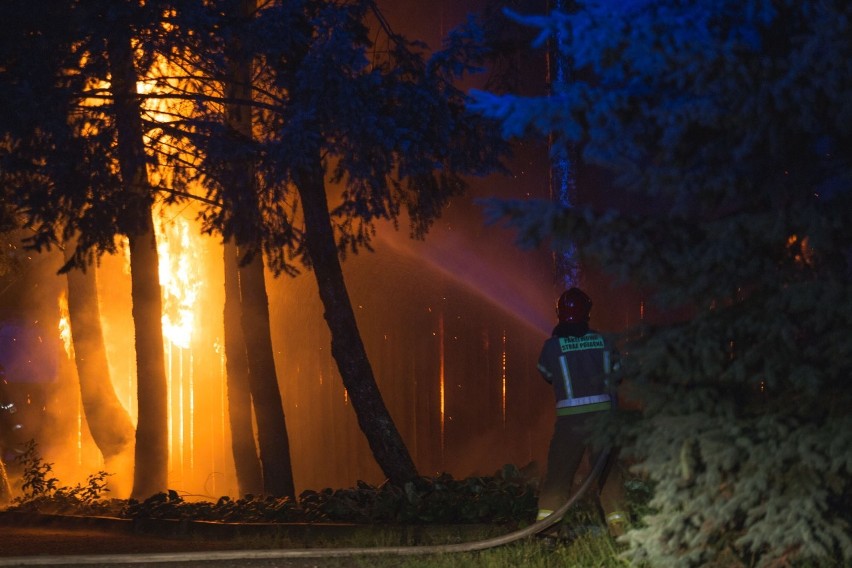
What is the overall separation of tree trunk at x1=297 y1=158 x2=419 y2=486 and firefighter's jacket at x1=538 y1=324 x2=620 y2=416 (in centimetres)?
404

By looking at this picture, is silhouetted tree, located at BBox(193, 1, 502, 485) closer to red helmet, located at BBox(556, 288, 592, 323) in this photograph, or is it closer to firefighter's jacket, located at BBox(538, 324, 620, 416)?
red helmet, located at BBox(556, 288, 592, 323)

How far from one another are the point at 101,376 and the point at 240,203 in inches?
279

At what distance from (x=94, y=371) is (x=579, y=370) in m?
11.2

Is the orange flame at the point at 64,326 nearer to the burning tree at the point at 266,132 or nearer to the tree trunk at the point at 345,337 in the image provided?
the burning tree at the point at 266,132

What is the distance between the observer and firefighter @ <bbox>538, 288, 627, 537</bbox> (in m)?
6.68

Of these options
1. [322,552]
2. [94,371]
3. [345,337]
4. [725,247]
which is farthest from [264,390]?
[725,247]

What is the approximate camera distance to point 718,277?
15.3ft

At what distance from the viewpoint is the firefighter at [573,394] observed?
668cm

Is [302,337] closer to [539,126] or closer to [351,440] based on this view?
[351,440]

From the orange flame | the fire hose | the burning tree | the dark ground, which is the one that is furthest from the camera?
the orange flame

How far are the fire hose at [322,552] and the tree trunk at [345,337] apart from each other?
11.4 ft

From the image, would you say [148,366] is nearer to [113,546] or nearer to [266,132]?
[266,132]

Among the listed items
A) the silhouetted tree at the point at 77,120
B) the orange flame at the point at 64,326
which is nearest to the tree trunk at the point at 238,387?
the silhouetted tree at the point at 77,120

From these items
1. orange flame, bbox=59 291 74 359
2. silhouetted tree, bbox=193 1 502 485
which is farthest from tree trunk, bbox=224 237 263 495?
orange flame, bbox=59 291 74 359
